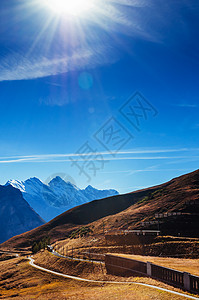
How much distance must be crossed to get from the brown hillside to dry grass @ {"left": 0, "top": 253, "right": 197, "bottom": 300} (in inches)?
1215

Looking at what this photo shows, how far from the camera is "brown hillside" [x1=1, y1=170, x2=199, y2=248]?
66.7 meters

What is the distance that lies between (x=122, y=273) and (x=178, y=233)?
27752 millimetres

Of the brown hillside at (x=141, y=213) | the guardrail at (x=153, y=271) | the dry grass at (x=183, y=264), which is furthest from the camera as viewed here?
the brown hillside at (x=141, y=213)

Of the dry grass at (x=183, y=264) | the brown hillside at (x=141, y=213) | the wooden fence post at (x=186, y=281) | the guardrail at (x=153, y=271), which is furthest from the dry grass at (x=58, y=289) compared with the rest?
the brown hillside at (x=141, y=213)

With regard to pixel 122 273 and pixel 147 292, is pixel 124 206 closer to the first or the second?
pixel 122 273

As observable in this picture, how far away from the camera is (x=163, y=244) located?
51719 mm

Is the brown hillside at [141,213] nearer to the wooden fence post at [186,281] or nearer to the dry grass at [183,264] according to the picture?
the dry grass at [183,264]

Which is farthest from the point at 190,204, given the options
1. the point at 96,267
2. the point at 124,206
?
the point at 124,206

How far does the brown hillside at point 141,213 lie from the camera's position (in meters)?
66.7

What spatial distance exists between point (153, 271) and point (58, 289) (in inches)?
725

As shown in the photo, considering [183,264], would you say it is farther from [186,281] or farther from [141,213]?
[141,213]

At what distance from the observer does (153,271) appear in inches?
1080

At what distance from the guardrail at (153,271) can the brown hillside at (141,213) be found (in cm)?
2590

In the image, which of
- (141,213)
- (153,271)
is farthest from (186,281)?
(141,213)
